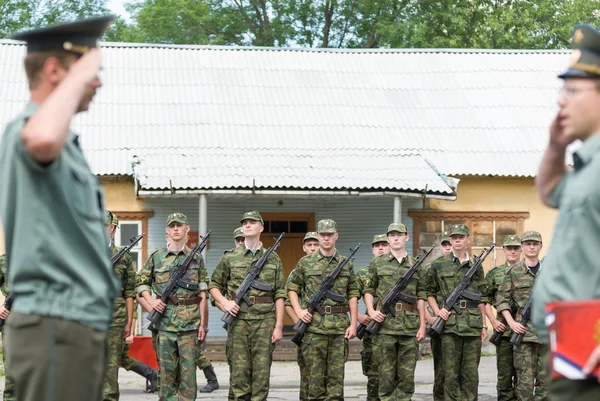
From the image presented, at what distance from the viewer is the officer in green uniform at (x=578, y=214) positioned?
12.4ft

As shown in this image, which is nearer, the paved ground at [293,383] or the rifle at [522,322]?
the rifle at [522,322]

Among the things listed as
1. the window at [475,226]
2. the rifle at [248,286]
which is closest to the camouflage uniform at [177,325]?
the rifle at [248,286]

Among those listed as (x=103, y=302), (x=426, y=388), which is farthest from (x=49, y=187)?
(x=426, y=388)

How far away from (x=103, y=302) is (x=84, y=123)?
17.5 m

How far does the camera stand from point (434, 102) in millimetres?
22641

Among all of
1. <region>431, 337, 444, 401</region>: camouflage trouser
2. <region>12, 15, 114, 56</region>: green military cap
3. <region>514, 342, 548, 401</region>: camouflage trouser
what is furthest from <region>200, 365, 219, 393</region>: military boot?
<region>12, 15, 114, 56</region>: green military cap

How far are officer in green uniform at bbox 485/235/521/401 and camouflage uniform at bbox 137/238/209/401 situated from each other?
10.9 feet

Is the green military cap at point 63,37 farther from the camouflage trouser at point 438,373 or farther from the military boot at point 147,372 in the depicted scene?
the military boot at point 147,372

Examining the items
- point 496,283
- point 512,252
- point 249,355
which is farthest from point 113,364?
point 512,252

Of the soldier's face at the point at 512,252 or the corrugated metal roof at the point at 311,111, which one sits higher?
the corrugated metal roof at the point at 311,111

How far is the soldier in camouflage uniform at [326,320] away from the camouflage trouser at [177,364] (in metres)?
1.30

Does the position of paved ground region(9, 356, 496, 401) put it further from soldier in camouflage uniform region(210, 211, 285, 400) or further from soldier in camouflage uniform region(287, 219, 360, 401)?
soldier in camouflage uniform region(210, 211, 285, 400)

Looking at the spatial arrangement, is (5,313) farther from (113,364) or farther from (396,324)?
(396,324)

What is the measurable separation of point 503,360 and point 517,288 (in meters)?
0.89
